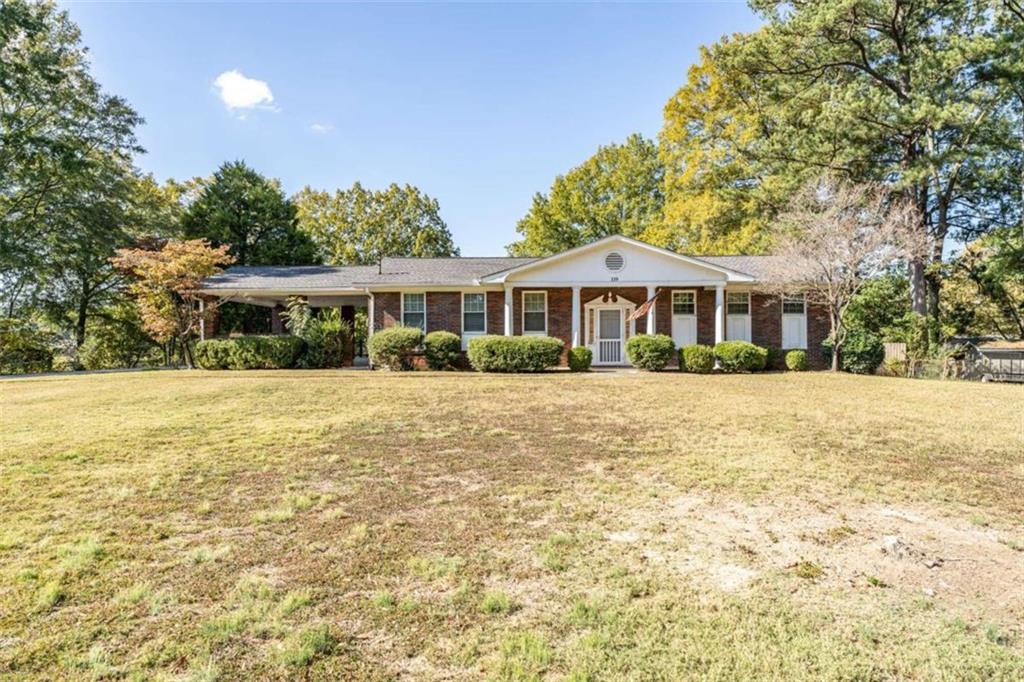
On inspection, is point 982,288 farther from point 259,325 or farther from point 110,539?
point 259,325

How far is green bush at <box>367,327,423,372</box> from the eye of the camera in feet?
55.2

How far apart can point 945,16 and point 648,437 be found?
24079 millimetres

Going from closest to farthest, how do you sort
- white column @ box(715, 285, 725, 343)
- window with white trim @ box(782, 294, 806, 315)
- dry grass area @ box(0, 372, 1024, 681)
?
dry grass area @ box(0, 372, 1024, 681) < white column @ box(715, 285, 725, 343) < window with white trim @ box(782, 294, 806, 315)

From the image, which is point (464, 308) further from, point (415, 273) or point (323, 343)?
point (323, 343)

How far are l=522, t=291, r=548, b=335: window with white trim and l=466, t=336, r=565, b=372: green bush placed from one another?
9.19 feet

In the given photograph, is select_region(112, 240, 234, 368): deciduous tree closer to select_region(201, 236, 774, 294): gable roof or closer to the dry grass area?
select_region(201, 236, 774, 294): gable roof

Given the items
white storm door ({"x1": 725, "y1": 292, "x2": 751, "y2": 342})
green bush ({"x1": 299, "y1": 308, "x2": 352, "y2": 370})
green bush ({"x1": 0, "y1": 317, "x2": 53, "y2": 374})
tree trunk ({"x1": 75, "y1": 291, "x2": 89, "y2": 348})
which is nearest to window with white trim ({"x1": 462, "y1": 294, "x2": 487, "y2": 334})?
green bush ({"x1": 299, "y1": 308, "x2": 352, "y2": 370})

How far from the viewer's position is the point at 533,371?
1641 cm

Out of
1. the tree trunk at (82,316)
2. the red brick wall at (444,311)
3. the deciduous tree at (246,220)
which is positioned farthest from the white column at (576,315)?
the tree trunk at (82,316)

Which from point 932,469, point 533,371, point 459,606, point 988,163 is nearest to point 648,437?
point 932,469

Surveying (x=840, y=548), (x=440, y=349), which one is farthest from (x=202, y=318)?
(x=840, y=548)

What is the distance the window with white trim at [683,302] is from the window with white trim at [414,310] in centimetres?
956

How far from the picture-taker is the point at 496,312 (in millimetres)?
19266

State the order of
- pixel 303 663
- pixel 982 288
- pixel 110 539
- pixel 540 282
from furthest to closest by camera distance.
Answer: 1. pixel 982 288
2. pixel 540 282
3. pixel 110 539
4. pixel 303 663
